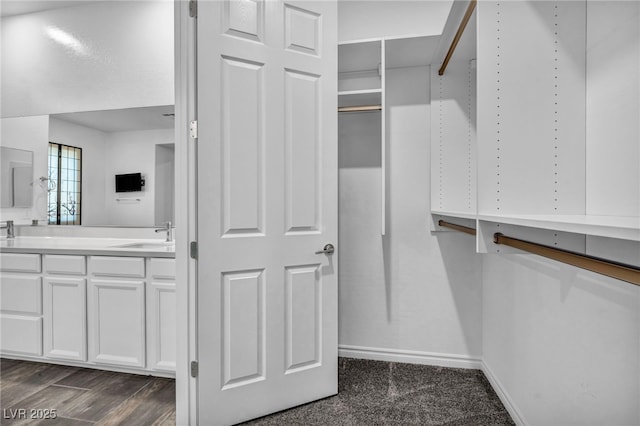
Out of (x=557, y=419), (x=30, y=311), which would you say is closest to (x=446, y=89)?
(x=557, y=419)

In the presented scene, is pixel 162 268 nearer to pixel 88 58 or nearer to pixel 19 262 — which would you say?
pixel 19 262

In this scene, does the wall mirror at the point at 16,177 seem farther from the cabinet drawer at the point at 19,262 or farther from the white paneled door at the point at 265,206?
the white paneled door at the point at 265,206

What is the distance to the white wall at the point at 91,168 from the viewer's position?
9.34ft

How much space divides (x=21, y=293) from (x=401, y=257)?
2.63 m

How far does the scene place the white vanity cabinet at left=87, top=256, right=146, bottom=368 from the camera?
220cm

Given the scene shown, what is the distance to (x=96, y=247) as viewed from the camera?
2.38 m

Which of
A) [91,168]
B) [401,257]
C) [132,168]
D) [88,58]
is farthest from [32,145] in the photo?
[401,257]

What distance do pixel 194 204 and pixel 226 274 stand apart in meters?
0.39

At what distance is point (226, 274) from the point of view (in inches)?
70.7

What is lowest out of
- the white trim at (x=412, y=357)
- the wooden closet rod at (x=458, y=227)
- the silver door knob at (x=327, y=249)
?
the white trim at (x=412, y=357)

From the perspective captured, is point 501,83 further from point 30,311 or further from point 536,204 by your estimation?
point 30,311

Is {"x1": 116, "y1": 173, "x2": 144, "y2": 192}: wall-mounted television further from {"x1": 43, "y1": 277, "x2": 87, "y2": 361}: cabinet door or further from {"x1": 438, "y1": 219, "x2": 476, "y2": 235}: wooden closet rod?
{"x1": 438, "y1": 219, "x2": 476, "y2": 235}: wooden closet rod

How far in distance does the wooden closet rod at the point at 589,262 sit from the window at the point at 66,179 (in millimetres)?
3159

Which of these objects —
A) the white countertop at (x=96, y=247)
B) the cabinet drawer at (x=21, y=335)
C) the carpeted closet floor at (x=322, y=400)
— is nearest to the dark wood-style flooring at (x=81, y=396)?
the carpeted closet floor at (x=322, y=400)
